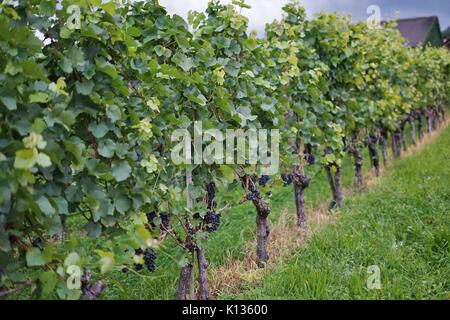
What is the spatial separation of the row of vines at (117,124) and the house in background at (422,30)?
26.7 m

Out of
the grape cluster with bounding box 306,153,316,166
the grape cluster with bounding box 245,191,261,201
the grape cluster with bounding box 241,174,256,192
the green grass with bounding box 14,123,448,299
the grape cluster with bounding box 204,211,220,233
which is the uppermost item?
the grape cluster with bounding box 306,153,316,166

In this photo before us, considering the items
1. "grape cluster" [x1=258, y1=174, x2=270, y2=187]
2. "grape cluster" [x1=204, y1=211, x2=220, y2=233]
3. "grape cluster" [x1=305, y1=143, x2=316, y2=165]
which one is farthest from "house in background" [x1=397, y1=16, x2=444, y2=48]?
"grape cluster" [x1=204, y1=211, x2=220, y2=233]

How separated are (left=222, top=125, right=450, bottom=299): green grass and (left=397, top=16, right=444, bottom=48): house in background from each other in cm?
2544

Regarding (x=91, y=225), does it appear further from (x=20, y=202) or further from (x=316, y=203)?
(x=316, y=203)

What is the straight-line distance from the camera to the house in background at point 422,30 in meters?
28.4

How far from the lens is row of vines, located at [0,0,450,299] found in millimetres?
2062

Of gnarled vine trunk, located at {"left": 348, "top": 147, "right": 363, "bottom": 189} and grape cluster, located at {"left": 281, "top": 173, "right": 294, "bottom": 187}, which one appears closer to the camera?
grape cluster, located at {"left": 281, "top": 173, "right": 294, "bottom": 187}

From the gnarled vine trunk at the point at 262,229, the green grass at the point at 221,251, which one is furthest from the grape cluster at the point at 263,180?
the green grass at the point at 221,251

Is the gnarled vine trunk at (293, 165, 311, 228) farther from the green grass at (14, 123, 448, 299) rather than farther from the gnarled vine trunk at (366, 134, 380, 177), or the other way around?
the gnarled vine trunk at (366, 134, 380, 177)

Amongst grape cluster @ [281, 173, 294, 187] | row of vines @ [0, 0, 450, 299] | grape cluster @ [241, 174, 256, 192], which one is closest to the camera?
row of vines @ [0, 0, 450, 299]

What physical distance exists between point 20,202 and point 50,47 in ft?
2.76

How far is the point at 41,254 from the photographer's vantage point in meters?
2.11

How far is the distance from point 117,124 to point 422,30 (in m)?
30.1

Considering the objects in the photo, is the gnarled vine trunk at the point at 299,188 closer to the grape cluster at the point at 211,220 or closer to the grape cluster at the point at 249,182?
the grape cluster at the point at 249,182
